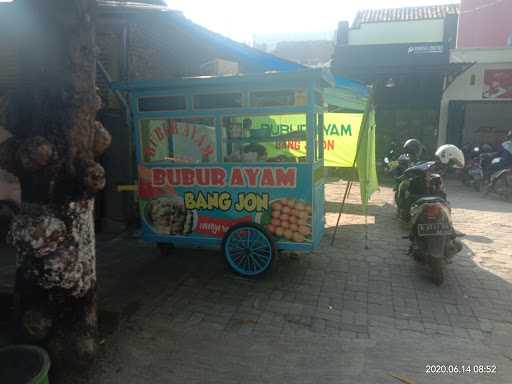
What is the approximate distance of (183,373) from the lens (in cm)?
307

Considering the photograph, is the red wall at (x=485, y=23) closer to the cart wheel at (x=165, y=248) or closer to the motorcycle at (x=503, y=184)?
the motorcycle at (x=503, y=184)

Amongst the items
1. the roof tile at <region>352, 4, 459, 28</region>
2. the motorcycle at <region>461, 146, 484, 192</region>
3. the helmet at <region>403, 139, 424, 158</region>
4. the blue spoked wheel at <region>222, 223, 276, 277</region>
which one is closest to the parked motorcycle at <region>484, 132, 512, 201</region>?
the motorcycle at <region>461, 146, 484, 192</region>

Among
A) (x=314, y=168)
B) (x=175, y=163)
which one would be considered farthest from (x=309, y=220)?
(x=175, y=163)

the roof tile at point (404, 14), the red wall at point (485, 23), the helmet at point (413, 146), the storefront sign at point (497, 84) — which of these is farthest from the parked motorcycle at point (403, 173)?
the red wall at point (485, 23)

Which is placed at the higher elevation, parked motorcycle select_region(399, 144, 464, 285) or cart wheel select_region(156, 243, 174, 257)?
parked motorcycle select_region(399, 144, 464, 285)

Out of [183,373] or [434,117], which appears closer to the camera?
[183,373]

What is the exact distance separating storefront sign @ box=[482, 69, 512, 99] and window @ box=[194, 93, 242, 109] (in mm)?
13372

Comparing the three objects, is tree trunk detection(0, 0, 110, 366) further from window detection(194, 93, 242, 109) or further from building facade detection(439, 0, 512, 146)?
building facade detection(439, 0, 512, 146)

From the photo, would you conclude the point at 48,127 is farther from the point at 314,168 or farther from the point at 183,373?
the point at 314,168

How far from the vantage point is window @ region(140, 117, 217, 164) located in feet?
16.7

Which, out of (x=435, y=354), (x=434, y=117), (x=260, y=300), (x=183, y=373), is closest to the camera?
(x=183, y=373)

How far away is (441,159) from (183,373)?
483 centimetres

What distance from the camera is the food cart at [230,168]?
4574 millimetres

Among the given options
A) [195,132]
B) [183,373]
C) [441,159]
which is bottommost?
[183,373]
